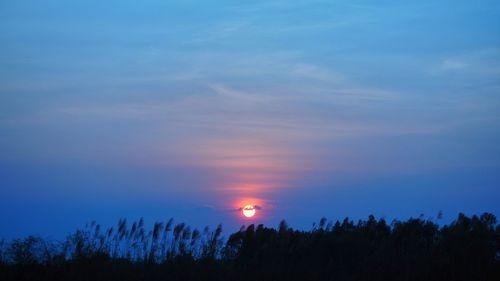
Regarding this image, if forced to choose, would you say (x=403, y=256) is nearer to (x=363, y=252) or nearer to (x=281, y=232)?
(x=363, y=252)

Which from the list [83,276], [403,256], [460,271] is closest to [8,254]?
[83,276]

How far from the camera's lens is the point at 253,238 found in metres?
16.4

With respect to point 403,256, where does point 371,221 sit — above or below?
above

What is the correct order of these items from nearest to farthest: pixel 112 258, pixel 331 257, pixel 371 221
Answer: pixel 112 258 → pixel 331 257 → pixel 371 221

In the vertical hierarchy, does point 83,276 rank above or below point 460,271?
below

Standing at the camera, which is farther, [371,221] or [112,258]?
[371,221]

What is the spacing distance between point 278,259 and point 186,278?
2.39 metres

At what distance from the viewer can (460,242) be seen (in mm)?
15867

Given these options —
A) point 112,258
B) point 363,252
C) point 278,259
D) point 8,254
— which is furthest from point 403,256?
point 8,254

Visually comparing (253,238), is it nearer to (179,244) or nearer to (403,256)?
(179,244)

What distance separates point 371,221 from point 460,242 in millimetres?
2681

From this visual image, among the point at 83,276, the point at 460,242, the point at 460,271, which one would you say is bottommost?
the point at 83,276

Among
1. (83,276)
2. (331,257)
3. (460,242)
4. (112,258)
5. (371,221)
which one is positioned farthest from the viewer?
(371,221)

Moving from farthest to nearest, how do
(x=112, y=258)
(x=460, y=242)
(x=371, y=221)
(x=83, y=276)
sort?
(x=371, y=221), (x=460, y=242), (x=112, y=258), (x=83, y=276)
